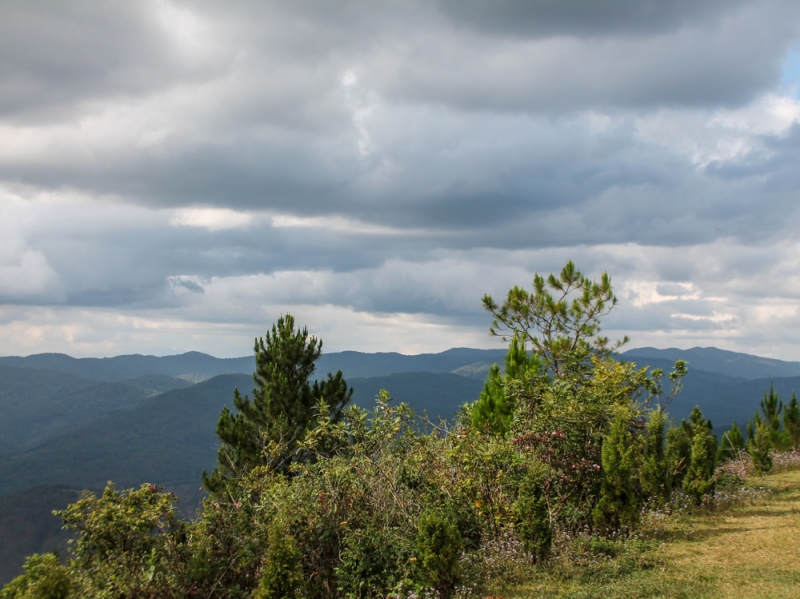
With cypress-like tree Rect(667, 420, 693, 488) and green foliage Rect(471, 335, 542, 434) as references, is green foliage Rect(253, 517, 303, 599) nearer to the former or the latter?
cypress-like tree Rect(667, 420, 693, 488)

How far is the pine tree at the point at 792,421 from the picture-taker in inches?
1005

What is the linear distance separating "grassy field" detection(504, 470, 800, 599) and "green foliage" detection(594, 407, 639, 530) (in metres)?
0.59

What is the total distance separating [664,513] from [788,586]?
17.7ft

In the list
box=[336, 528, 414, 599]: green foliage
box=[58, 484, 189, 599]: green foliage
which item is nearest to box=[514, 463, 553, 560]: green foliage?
box=[336, 528, 414, 599]: green foliage

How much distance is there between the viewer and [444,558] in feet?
28.5

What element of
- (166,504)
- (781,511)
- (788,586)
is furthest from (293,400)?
(788,586)

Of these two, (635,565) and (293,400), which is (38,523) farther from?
(635,565)

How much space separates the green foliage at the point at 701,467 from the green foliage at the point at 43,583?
12232 millimetres

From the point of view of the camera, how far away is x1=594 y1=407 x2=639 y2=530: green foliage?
11.5 metres

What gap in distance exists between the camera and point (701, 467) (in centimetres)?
1441

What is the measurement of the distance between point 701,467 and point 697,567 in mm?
5063

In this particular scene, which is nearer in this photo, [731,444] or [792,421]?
[792,421]

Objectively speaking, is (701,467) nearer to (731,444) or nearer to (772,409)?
(731,444)

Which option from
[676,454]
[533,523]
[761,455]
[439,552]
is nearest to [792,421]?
[761,455]
